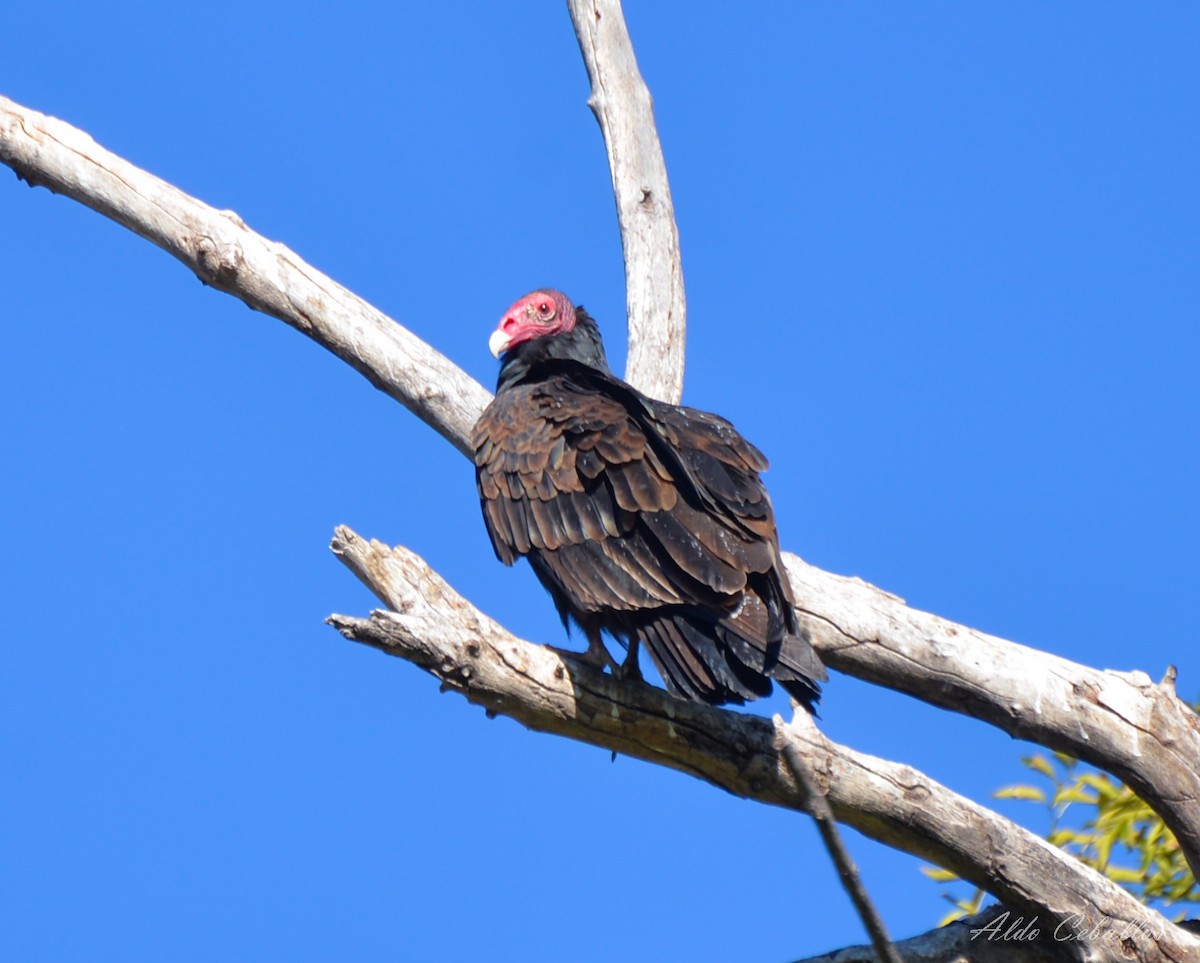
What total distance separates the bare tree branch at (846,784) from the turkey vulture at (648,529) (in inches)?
5.4

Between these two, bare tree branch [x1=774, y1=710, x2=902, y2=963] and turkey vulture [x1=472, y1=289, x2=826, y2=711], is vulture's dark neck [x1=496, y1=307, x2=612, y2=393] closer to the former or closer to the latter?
turkey vulture [x1=472, y1=289, x2=826, y2=711]

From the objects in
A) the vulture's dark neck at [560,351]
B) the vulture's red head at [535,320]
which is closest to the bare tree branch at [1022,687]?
the vulture's dark neck at [560,351]

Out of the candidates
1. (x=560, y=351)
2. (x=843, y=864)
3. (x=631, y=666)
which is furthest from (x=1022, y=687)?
(x=843, y=864)

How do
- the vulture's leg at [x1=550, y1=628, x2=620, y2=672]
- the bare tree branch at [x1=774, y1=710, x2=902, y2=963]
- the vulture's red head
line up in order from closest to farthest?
the bare tree branch at [x1=774, y1=710, x2=902, y2=963]
the vulture's leg at [x1=550, y1=628, x2=620, y2=672]
the vulture's red head

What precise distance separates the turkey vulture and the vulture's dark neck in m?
0.45

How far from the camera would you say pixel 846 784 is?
3359 millimetres

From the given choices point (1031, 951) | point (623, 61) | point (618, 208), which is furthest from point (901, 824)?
point (623, 61)

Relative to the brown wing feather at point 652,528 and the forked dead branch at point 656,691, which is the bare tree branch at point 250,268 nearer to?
the forked dead branch at point 656,691

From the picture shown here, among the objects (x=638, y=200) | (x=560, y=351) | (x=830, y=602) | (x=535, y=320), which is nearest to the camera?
(x=830, y=602)

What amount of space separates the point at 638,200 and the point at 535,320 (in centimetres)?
62

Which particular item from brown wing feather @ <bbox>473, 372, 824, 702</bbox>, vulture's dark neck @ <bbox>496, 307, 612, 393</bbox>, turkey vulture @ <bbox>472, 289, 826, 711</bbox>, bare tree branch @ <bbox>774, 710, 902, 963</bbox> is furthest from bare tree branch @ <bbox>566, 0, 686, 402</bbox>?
bare tree branch @ <bbox>774, 710, 902, 963</bbox>

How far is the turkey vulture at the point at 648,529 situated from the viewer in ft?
10.8

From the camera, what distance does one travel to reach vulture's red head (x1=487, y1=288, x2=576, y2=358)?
16.1 ft

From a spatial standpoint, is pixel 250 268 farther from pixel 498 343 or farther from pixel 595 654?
pixel 595 654
